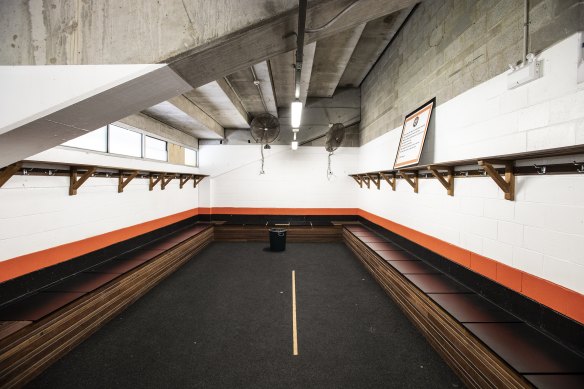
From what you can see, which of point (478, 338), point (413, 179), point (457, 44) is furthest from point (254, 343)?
point (457, 44)

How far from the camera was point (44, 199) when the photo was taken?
291cm

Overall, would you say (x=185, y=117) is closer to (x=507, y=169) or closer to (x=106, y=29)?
(x=106, y=29)

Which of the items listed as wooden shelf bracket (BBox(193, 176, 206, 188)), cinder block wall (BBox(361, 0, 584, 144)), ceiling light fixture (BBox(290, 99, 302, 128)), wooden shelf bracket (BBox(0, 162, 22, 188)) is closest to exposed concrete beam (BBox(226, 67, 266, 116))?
ceiling light fixture (BBox(290, 99, 302, 128))

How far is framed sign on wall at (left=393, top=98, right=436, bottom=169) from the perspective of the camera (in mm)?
3506

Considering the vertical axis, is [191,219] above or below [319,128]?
below

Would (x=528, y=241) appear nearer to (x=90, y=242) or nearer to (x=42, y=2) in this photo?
(x=42, y=2)

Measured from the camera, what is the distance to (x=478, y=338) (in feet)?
6.39

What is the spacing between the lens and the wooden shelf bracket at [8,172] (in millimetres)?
2359

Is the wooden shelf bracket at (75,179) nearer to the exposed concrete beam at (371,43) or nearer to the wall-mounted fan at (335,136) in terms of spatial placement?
the exposed concrete beam at (371,43)

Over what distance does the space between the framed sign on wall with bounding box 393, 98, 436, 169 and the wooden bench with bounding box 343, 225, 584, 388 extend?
5.29ft

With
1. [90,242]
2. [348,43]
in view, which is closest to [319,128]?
[348,43]

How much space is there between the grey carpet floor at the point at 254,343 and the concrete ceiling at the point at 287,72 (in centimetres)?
245

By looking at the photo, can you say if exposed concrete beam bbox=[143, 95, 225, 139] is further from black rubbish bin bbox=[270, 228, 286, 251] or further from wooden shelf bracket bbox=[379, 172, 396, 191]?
wooden shelf bracket bbox=[379, 172, 396, 191]

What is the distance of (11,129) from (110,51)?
691 mm
